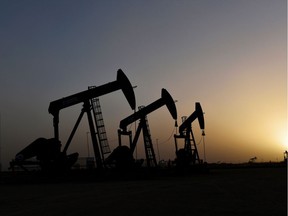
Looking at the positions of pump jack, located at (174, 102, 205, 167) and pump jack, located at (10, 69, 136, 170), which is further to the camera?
pump jack, located at (174, 102, 205, 167)

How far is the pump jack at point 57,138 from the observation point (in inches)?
1051

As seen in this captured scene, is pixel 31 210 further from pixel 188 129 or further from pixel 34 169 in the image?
pixel 188 129

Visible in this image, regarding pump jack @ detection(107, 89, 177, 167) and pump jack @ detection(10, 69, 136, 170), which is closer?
pump jack @ detection(10, 69, 136, 170)

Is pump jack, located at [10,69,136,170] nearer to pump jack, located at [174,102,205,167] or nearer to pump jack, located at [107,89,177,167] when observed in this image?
pump jack, located at [107,89,177,167]

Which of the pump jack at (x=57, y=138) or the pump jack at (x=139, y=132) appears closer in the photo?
the pump jack at (x=57, y=138)

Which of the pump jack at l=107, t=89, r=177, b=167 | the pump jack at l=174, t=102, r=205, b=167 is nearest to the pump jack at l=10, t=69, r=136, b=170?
the pump jack at l=107, t=89, r=177, b=167

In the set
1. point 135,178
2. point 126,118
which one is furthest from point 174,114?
point 135,178

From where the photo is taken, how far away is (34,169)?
2992cm

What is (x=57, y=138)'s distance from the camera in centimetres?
2720

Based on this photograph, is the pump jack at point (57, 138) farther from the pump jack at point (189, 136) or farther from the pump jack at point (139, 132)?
the pump jack at point (189, 136)

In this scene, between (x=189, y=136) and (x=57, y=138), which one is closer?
(x=57, y=138)

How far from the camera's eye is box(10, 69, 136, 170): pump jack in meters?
26.7

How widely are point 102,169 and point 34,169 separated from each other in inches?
238

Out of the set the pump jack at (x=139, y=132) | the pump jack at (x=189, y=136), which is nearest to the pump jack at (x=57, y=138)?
the pump jack at (x=139, y=132)
